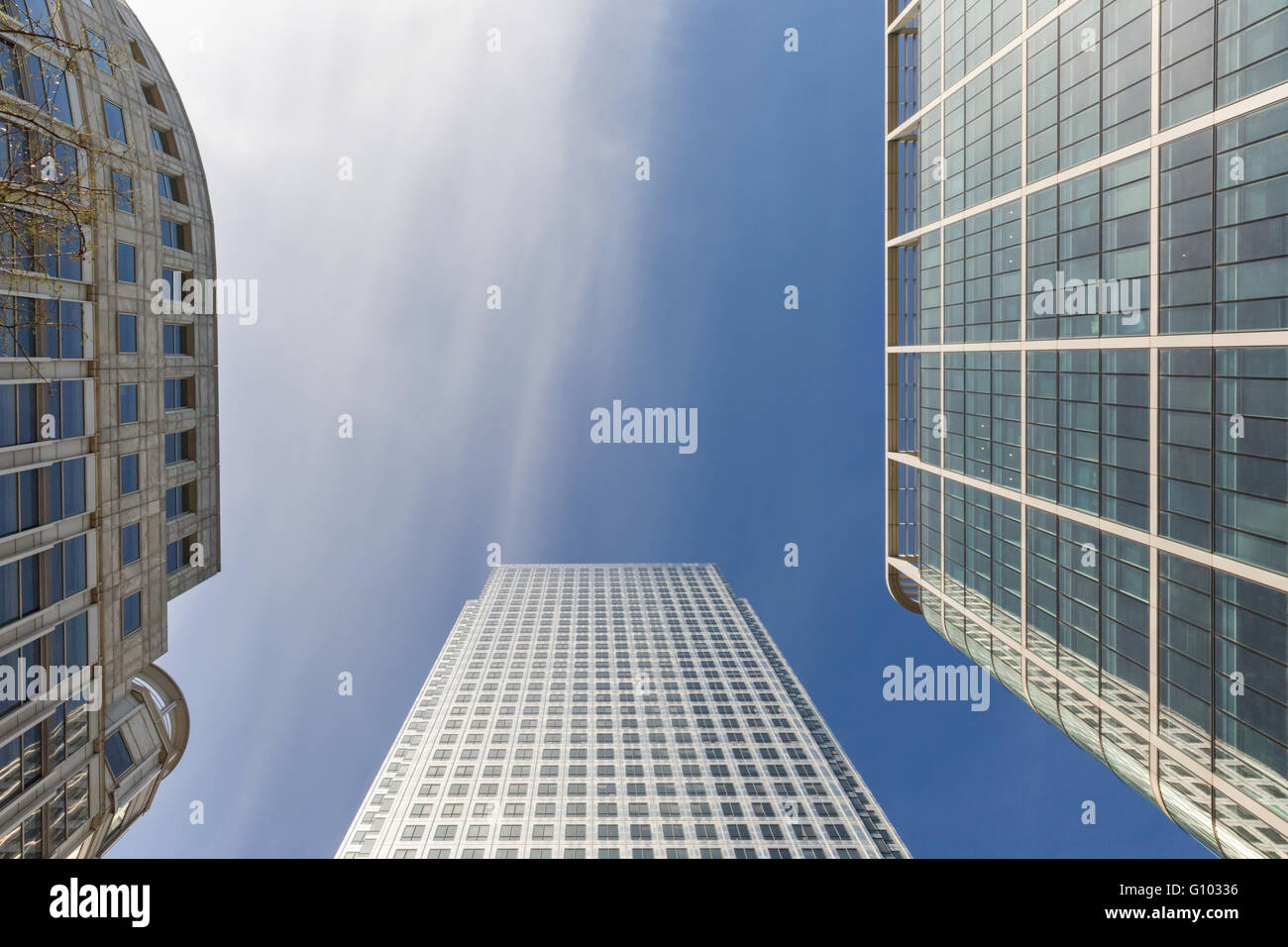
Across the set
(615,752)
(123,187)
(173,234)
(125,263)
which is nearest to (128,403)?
(125,263)

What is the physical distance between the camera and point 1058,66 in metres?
29.1

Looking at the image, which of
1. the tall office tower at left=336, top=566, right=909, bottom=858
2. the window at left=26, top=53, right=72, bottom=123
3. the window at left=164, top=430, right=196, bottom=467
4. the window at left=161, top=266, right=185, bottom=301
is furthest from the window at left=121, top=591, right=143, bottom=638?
the tall office tower at left=336, top=566, right=909, bottom=858

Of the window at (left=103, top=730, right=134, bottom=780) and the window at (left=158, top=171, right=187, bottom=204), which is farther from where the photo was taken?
the window at (left=158, top=171, right=187, bottom=204)

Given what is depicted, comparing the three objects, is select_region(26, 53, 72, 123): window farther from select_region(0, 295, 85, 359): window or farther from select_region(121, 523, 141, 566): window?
select_region(121, 523, 141, 566): window

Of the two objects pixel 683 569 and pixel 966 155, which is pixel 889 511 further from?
pixel 683 569

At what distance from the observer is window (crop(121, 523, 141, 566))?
20828 millimetres

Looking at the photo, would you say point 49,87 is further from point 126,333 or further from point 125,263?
point 126,333

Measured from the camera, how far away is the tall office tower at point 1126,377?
20.2m

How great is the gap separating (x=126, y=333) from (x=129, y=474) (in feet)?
17.1

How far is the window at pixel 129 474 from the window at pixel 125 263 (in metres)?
6.46

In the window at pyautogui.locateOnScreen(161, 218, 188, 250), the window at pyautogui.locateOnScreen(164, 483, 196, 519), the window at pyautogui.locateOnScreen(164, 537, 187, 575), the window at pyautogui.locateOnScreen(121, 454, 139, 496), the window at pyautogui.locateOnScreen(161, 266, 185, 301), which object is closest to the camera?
the window at pyautogui.locateOnScreen(121, 454, 139, 496)

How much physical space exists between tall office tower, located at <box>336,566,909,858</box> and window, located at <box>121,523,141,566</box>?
144 feet
